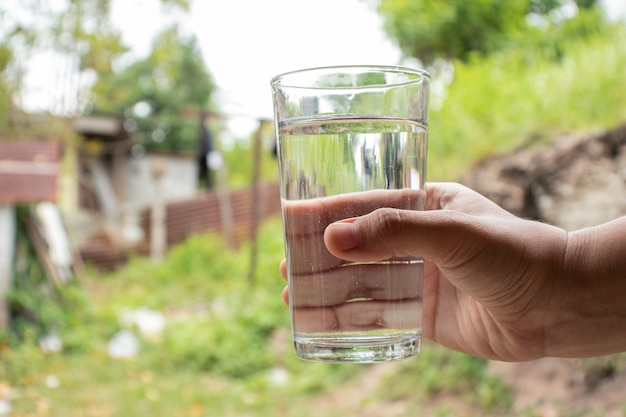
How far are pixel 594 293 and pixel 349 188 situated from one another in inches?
11.8

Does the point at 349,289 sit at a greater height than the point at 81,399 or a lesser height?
greater

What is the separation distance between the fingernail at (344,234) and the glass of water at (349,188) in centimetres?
2

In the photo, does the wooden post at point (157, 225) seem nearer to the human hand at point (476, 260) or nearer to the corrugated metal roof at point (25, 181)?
the corrugated metal roof at point (25, 181)

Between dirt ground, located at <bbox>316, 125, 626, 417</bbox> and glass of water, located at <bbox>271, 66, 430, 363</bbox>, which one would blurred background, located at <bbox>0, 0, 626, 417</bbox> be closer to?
dirt ground, located at <bbox>316, 125, 626, 417</bbox>

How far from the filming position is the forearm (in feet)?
2.23

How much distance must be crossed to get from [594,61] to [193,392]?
110 inches

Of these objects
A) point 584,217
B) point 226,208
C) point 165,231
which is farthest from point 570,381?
point 165,231

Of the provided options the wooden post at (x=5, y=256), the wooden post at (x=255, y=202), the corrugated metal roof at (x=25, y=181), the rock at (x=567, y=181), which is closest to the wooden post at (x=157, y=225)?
the wooden post at (x=255, y=202)

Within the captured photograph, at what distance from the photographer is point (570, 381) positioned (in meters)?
2.60

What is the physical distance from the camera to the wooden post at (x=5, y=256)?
4207 millimetres

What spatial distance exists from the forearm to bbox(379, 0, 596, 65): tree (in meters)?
5.88

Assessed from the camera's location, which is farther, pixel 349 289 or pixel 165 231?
pixel 165 231

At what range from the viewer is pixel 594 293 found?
70 centimetres

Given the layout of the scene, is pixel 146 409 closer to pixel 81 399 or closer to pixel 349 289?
pixel 81 399
